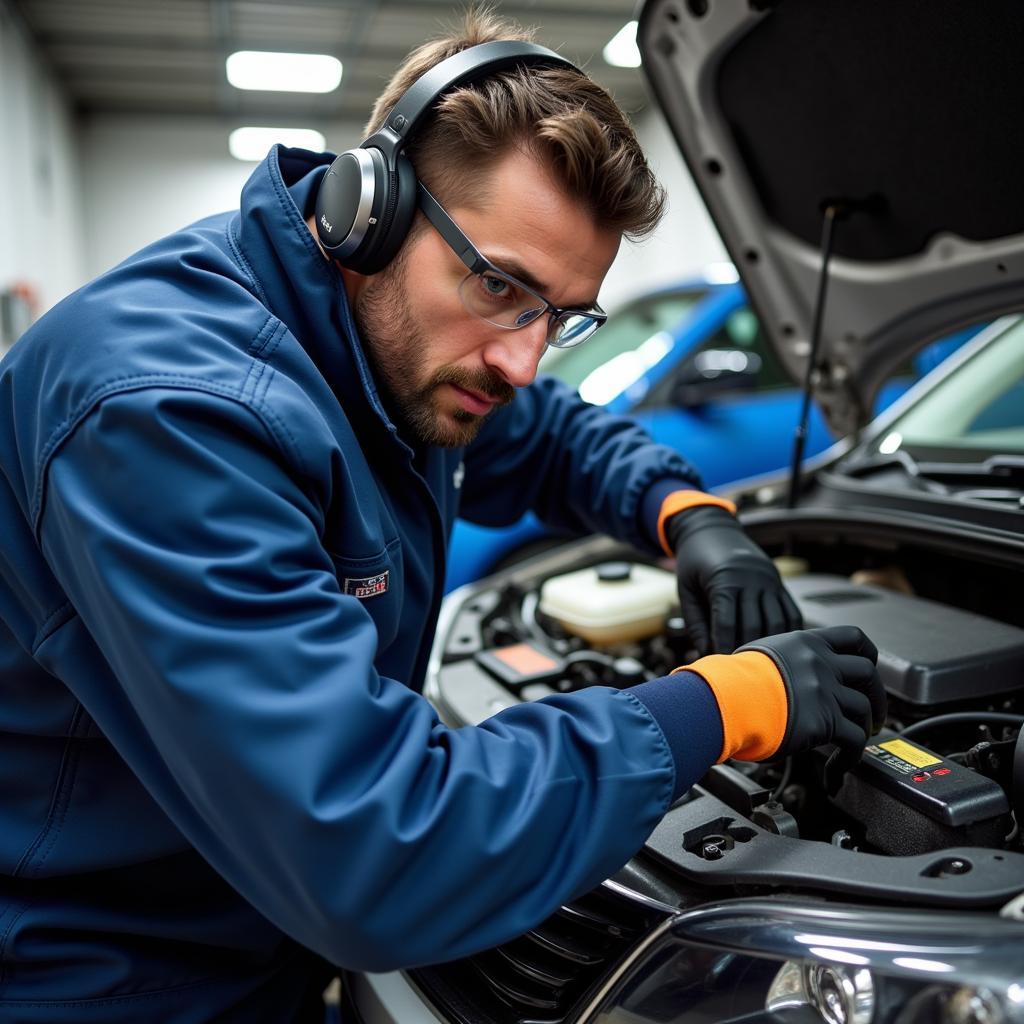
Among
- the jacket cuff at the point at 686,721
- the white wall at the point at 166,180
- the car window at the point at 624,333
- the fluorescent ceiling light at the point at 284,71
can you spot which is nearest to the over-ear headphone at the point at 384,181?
the jacket cuff at the point at 686,721

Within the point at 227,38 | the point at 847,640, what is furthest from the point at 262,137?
the point at 847,640

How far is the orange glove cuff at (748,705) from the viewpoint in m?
0.92

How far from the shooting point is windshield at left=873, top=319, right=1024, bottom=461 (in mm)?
1909

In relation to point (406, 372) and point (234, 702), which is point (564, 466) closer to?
point (406, 372)

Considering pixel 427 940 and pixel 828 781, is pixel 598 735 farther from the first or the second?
pixel 828 781

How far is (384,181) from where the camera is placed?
40.6 inches

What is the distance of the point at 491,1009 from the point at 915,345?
150 centimetres

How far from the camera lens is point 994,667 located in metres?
1.23

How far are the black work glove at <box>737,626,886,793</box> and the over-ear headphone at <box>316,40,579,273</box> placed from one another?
2.01 feet

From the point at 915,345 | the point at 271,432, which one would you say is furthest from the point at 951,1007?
the point at 915,345

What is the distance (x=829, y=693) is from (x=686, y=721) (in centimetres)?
19

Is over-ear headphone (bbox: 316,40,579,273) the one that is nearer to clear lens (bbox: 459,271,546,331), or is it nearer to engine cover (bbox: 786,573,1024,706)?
clear lens (bbox: 459,271,546,331)

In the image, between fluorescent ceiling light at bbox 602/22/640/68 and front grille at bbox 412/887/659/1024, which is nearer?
front grille at bbox 412/887/659/1024

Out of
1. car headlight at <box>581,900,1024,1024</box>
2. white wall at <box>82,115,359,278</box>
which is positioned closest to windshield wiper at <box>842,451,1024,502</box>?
car headlight at <box>581,900,1024,1024</box>
